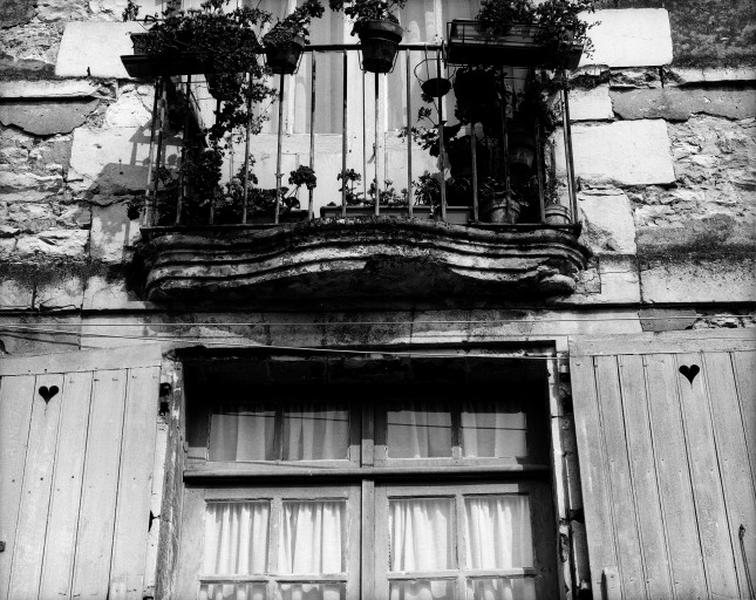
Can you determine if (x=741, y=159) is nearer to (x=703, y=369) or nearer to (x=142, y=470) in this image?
(x=703, y=369)

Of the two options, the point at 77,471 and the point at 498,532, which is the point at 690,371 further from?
the point at 77,471

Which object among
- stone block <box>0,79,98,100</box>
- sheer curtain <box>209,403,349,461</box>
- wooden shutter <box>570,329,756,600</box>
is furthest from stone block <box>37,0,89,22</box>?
wooden shutter <box>570,329,756,600</box>

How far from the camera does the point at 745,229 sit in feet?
20.4

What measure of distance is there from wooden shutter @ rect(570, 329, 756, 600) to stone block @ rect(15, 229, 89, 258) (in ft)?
7.85

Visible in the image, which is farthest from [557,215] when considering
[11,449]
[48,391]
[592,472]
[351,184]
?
[11,449]

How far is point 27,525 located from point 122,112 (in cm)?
225

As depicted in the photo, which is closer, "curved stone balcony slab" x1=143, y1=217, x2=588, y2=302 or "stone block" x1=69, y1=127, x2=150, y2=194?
"curved stone balcony slab" x1=143, y1=217, x2=588, y2=302

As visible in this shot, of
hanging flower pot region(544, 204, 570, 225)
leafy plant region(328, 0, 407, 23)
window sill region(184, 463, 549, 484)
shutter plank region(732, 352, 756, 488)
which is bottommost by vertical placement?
window sill region(184, 463, 549, 484)

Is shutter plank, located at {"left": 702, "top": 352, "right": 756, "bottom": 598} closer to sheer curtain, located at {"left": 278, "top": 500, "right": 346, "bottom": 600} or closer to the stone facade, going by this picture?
the stone facade

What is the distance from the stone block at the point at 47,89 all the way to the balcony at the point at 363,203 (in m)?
0.49

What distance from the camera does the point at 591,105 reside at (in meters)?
6.57

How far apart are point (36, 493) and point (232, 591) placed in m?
0.93

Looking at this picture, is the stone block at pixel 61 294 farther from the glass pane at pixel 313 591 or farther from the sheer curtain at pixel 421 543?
the sheer curtain at pixel 421 543

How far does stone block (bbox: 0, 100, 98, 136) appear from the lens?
661 cm
